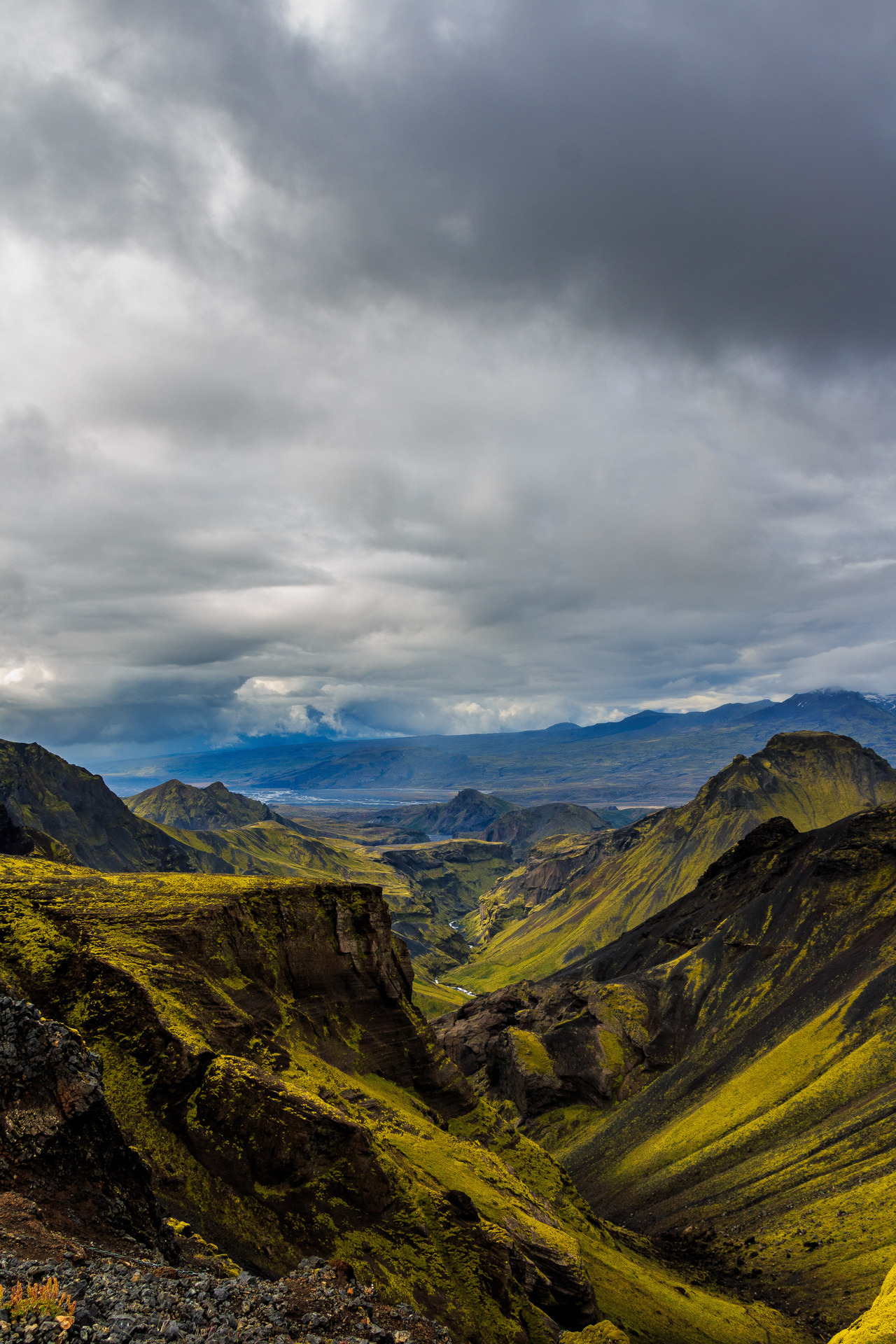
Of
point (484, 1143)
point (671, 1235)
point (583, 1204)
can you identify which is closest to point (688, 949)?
point (671, 1235)

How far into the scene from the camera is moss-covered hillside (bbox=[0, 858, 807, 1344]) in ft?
109

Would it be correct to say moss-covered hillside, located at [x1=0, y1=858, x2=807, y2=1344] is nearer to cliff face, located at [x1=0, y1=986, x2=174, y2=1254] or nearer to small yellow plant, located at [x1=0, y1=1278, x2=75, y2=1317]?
cliff face, located at [x1=0, y1=986, x2=174, y2=1254]

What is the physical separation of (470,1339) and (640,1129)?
304 feet

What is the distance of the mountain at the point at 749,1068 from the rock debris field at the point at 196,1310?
216 ft

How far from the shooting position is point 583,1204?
223ft

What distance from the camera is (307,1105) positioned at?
36031mm

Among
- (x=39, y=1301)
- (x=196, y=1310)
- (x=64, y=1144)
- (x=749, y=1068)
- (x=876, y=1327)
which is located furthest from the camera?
(x=749, y=1068)

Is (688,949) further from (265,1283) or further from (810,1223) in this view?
(265,1283)

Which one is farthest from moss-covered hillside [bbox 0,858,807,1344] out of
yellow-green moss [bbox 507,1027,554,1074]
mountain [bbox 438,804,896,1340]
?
yellow-green moss [bbox 507,1027,554,1074]

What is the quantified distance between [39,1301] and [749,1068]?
12524 cm

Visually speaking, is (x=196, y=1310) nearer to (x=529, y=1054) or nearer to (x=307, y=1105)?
(x=307, y=1105)

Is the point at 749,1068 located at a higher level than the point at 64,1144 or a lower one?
lower

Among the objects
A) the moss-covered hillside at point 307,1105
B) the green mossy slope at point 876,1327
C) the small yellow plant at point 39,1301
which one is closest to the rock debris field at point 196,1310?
the small yellow plant at point 39,1301

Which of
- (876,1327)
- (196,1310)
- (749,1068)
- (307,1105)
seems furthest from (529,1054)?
(196,1310)
